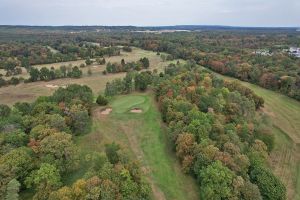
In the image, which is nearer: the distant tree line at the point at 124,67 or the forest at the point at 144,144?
the forest at the point at 144,144

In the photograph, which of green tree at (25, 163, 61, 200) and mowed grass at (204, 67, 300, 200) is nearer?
green tree at (25, 163, 61, 200)

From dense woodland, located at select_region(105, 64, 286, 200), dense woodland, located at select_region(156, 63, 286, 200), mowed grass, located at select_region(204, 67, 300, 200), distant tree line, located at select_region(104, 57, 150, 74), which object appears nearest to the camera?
dense woodland, located at select_region(156, 63, 286, 200)

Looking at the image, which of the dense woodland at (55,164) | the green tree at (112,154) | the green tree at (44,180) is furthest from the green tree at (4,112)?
the green tree at (112,154)

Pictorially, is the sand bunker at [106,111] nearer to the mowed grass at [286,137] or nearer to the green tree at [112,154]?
the green tree at [112,154]

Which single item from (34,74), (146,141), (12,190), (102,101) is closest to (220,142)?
(146,141)

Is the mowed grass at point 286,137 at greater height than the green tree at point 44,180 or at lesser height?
lesser

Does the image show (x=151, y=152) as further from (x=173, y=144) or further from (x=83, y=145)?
(x=83, y=145)

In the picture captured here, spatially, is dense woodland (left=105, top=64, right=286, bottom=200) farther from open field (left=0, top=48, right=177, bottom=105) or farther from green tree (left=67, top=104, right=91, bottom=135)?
open field (left=0, top=48, right=177, bottom=105)

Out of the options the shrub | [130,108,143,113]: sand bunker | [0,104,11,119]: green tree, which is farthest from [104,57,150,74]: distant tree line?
[0,104,11,119]: green tree

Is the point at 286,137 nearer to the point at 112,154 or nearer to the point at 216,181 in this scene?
the point at 216,181
